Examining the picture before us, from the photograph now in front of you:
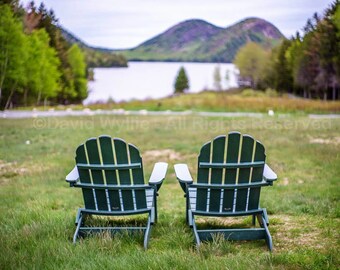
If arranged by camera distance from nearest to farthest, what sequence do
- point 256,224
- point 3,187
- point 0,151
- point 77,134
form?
1. point 256,224
2. point 3,187
3. point 0,151
4. point 77,134

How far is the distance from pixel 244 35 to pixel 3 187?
222 ft

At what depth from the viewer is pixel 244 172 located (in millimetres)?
3484

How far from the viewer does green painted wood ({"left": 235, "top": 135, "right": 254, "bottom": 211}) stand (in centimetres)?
342

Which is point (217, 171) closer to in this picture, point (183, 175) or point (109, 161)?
point (183, 175)

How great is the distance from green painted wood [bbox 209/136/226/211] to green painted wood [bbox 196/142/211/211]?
43 mm

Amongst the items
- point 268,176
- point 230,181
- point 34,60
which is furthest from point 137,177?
point 34,60

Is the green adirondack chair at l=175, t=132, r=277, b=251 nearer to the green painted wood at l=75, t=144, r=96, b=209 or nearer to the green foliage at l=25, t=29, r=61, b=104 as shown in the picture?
the green painted wood at l=75, t=144, r=96, b=209

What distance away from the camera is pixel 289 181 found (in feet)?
21.5

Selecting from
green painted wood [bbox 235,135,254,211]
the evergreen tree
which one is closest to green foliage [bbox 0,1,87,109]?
green painted wood [bbox 235,135,254,211]

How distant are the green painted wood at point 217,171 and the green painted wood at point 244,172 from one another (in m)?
0.16

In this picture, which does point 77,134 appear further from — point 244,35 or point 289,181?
point 244,35

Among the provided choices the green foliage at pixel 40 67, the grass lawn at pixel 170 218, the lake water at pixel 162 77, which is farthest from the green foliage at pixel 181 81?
the grass lawn at pixel 170 218

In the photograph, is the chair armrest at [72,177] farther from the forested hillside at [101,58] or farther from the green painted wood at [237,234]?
the forested hillside at [101,58]

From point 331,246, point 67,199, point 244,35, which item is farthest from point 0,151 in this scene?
point 244,35
